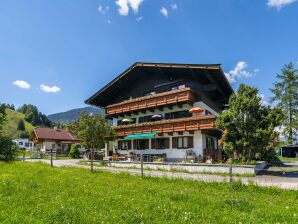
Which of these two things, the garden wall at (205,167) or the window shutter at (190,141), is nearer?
the garden wall at (205,167)

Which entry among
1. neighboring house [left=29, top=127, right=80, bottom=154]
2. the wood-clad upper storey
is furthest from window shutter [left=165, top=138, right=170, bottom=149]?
neighboring house [left=29, top=127, right=80, bottom=154]

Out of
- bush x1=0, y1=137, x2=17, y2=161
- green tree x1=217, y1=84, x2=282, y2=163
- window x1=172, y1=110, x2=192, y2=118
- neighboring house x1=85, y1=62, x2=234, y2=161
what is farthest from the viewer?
window x1=172, y1=110, x2=192, y2=118

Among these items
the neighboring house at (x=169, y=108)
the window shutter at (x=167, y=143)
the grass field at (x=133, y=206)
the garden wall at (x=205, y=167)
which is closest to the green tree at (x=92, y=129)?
the neighboring house at (x=169, y=108)

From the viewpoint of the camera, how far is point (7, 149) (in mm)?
7598

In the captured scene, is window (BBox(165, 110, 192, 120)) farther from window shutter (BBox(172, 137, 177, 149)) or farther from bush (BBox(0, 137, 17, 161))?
bush (BBox(0, 137, 17, 161))

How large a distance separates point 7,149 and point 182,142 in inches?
1114

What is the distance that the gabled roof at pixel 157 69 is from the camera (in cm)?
3256

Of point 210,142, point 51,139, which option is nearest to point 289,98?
point 210,142

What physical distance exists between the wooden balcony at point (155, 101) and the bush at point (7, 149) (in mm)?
26217

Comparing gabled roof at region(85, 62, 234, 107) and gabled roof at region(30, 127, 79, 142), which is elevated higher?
gabled roof at region(85, 62, 234, 107)

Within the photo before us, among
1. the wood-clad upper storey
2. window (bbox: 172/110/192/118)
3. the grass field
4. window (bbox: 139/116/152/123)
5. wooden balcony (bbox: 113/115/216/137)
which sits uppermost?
the wood-clad upper storey

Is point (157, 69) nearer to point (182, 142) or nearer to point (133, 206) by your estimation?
point (182, 142)

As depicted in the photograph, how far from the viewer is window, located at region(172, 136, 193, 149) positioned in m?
33.8

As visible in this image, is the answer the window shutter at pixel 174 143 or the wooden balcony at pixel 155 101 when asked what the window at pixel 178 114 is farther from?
the window shutter at pixel 174 143
